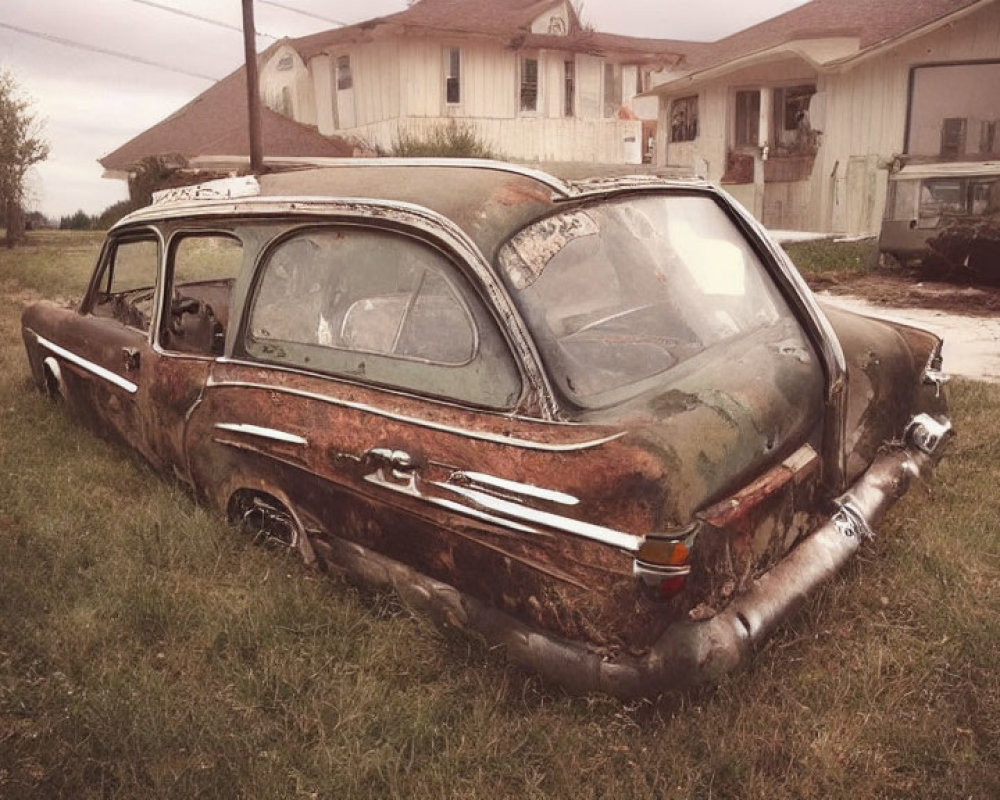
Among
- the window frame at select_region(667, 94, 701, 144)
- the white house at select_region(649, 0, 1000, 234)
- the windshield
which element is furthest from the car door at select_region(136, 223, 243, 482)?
the window frame at select_region(667, 94, 701, 144)

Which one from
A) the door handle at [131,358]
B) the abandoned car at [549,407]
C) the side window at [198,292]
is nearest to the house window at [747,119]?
the side window at [198,292]

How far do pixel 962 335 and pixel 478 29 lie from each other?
18368mm

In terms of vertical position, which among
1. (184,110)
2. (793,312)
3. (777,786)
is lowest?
(777,786)

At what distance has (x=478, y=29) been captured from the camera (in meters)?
23.3

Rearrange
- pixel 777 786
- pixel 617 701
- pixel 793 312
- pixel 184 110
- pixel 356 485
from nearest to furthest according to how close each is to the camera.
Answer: pixel 777 786, pixel 617 701, pixel 356 485, pixel 793 312, pixel 184 110

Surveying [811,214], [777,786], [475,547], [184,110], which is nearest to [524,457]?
[475,547]

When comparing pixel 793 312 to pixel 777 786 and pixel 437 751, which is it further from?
pixel 437 751

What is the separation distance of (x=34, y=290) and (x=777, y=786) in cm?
1366

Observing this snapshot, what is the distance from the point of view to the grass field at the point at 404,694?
92.7 inches

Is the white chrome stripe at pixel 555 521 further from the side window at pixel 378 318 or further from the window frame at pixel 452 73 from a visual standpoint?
the window frame at pixel 452 73

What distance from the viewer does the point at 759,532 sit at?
2.53m

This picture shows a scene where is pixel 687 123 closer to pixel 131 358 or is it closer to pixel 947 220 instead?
pixel 947 220

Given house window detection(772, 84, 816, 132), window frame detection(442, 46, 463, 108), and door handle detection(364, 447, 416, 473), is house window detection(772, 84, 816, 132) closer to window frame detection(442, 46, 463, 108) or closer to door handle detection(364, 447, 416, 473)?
window frame detection(442, 46, 463, 108)

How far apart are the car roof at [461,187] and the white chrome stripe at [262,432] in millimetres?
796
